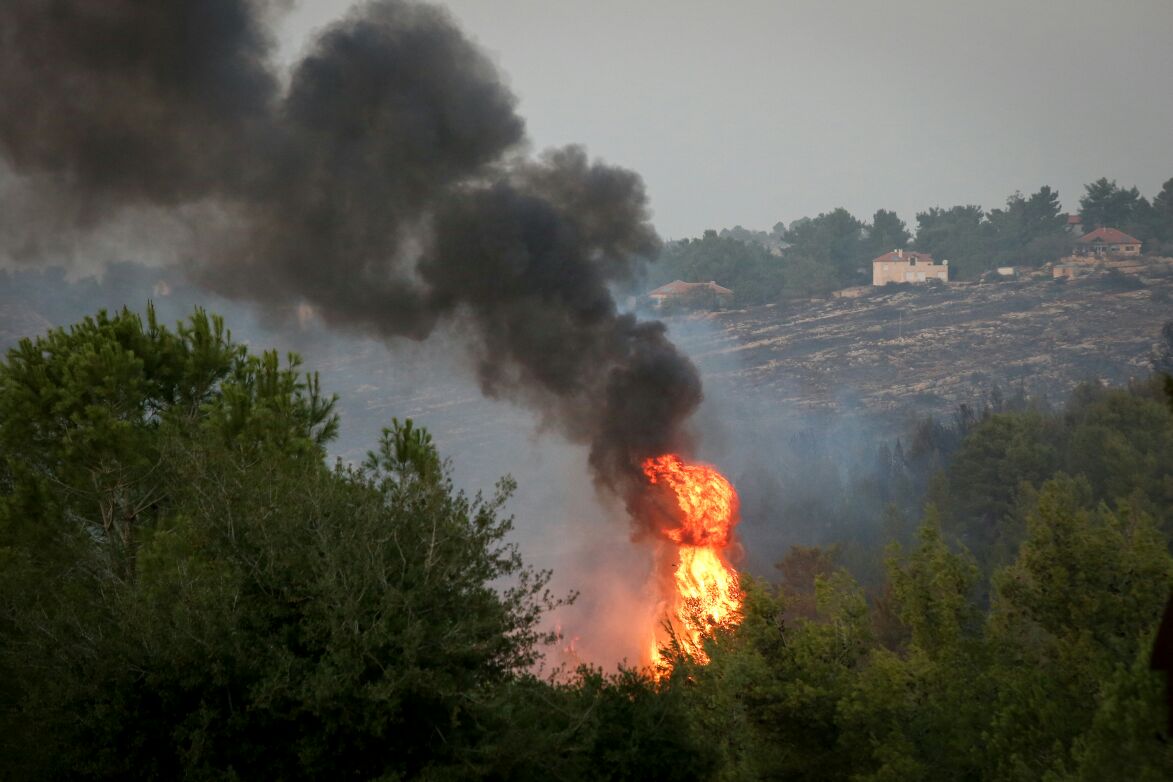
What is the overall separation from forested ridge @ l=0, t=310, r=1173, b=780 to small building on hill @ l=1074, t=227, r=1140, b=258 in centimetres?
12182

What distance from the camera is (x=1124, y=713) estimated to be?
13.4 metres

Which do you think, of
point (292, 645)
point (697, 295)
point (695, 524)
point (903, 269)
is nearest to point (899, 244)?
point (903, 269)

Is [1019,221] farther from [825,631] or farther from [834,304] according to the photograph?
[825,631]

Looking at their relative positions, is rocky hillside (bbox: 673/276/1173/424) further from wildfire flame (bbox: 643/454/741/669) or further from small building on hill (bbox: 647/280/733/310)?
wildfire flame (bbox: 643/454/741/669)

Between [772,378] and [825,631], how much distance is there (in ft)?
297

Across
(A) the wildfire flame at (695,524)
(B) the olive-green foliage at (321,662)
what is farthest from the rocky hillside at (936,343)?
(B) the olive-green foliage at (321,662)

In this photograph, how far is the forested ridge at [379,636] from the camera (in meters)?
13.2

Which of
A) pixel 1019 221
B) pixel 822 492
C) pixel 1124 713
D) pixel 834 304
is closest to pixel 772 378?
pixel 834 304

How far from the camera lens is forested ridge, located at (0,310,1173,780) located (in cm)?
1318

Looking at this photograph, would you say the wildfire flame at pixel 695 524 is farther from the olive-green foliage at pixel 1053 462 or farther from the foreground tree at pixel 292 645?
the foreground tree at pixel 292 645

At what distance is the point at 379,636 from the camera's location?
502 inches

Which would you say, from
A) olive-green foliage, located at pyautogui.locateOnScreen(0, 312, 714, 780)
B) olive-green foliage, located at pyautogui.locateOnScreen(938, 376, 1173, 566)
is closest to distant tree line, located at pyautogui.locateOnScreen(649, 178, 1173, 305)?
olive-green foliage, located at pyautogui.locateOnScreen(938, 376, 1173, 566)

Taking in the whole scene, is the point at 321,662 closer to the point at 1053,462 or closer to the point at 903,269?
the point at 1053,462

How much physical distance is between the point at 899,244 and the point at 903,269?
11.4m
